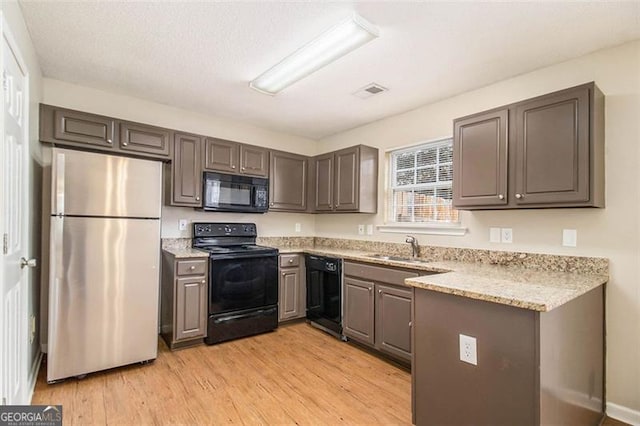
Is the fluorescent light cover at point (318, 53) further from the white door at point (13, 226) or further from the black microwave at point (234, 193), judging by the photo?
the white door at point (13, 226)

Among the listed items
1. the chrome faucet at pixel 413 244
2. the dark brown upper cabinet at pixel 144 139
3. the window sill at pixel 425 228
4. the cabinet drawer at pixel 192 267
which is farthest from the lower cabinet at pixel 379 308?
the dark brown upper cabinet at pixel 144 139

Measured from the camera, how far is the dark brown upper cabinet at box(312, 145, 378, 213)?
3.71 metres

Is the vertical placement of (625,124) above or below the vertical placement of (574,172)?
above

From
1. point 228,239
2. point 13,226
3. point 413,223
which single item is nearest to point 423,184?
point 413,223

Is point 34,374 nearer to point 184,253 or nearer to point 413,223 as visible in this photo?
point 184,253

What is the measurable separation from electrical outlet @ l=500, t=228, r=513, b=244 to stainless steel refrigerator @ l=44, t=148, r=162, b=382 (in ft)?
9.48

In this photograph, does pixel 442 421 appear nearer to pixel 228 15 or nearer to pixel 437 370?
pixel 437 370

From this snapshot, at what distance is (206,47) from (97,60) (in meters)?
0.96

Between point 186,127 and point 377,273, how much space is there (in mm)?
2633

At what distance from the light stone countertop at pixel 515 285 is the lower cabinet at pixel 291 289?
175 centimetres

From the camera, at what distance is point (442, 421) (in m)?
1.72

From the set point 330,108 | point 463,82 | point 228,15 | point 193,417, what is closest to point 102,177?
point 228,15

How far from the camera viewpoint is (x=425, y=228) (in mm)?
3283

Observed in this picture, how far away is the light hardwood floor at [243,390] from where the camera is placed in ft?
6.70
